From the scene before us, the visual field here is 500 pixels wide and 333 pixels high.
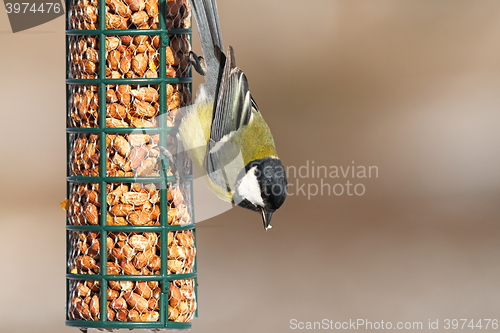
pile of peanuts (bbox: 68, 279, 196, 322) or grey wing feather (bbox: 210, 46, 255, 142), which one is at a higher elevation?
grey wing feather (bbox: 210, 46, 255, 142)

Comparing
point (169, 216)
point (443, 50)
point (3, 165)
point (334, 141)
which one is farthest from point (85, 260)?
point (443, 50)

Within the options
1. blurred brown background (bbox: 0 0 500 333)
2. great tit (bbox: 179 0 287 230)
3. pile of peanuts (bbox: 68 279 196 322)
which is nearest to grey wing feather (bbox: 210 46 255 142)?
great tit (bbox: 179 0 287 230)

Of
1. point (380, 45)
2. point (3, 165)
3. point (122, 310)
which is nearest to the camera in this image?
point (122, 310)

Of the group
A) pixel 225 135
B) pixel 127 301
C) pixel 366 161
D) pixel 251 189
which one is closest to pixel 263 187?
pixel 251 189

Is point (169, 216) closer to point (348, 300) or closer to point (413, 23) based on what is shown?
point (348, 300)

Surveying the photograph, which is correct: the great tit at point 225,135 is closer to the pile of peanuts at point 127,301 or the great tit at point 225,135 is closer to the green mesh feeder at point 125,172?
the green mesh feeder at point 125,172

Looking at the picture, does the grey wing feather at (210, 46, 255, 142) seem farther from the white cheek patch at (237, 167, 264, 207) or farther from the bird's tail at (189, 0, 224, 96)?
the white cheek patch at (237, 167, 264, 207)

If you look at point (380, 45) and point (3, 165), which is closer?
point (3, 165)

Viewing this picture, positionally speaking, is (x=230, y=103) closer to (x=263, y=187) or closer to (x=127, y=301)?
(x=263, y=187)

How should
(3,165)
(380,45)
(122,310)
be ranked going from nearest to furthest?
(122,310) → (3,165) → (380,45)
